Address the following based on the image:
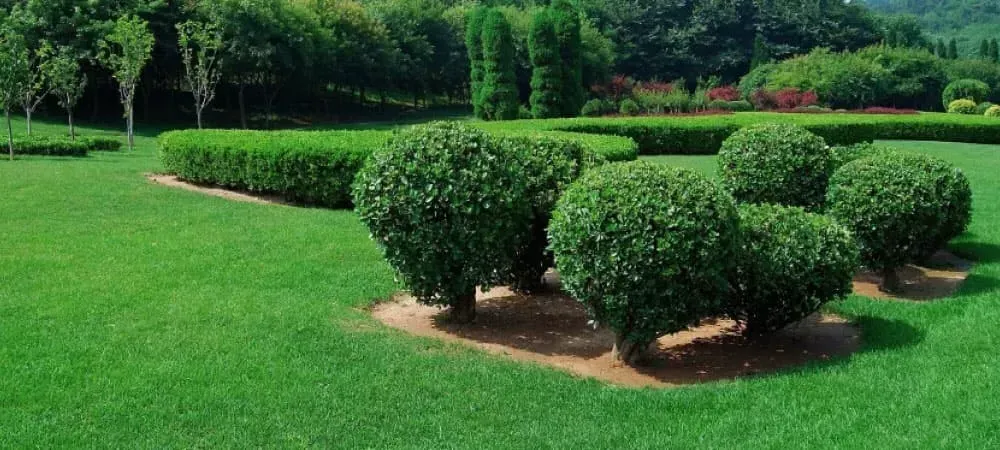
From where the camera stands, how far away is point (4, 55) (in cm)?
1955

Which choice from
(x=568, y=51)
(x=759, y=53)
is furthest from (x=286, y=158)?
(x=759, y=53)

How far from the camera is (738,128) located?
25062mm

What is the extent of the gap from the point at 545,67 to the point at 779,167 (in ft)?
78.9

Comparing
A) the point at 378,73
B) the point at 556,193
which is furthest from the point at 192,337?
the point at 378,73

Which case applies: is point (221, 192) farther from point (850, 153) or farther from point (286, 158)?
point (850, 153)

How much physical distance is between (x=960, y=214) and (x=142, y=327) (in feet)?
24.4

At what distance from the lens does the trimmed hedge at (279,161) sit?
42.4ft

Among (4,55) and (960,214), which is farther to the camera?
(4,55)

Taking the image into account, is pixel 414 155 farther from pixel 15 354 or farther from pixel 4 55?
pixel 4 55

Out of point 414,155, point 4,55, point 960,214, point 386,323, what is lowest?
point 386,323

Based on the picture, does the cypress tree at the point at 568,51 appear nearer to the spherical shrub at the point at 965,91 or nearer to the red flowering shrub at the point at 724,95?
the red flowering shrub at the point at 724,95

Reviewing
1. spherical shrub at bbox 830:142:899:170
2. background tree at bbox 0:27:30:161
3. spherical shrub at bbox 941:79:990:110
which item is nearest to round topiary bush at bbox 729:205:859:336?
spherical shrub at bbox 830:142:899:170

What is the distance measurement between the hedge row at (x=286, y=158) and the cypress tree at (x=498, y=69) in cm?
1820

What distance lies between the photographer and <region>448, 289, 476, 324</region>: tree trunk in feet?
24.3
